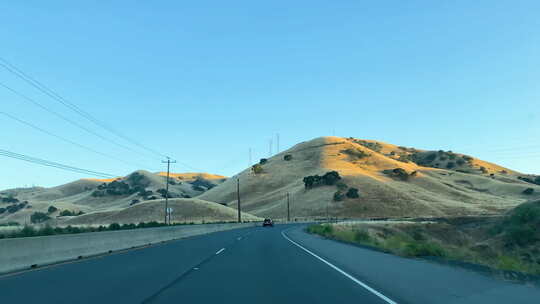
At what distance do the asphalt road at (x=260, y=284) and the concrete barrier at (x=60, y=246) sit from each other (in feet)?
2.36

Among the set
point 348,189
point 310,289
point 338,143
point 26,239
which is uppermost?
point 338,143

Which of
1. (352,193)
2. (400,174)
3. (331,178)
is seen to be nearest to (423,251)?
(352,193)

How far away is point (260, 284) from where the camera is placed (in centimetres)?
1070

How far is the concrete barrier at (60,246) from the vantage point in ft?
43.0

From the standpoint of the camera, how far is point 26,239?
14.0 m

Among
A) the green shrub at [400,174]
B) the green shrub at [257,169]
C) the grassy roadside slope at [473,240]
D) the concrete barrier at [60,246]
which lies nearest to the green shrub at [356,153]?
the green shrub at [400,174]

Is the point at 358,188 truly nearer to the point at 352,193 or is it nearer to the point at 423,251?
the point at 352,193

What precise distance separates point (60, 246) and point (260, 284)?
28.9ft

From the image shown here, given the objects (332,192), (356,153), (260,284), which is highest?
(356,153)

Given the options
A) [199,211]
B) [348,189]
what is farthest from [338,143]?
[199,211]

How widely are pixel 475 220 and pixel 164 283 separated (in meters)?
69.7

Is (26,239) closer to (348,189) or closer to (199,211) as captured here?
(199,211)

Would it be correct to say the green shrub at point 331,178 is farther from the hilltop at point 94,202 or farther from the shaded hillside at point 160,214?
the hilltop at point 94,202

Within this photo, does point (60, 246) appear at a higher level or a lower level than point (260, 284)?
higher
